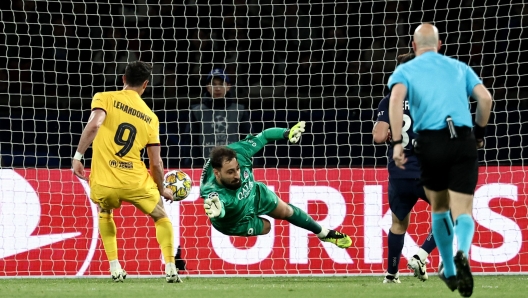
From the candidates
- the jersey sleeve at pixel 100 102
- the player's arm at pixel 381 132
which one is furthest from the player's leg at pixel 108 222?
the player's arm at pixel 381 132

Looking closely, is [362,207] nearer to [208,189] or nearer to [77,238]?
[208,189]

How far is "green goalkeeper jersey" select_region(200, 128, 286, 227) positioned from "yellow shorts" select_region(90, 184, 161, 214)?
0.43 metres

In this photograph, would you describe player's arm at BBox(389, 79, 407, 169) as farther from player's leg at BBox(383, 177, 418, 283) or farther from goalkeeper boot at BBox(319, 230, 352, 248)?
goalkeeper boot at BBox(319, 230, 352, 248)

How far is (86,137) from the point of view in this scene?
834 cm

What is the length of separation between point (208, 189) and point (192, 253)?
5.58 ft

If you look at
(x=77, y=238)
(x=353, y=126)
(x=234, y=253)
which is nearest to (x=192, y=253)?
(x=234, y=253)

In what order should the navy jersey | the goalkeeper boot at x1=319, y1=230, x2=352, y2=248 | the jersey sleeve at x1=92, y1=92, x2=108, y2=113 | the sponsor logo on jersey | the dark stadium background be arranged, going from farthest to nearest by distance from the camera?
the dark stadium background
the goalkeeper boot at x1=319, y1=230, x2=352, y2=248
the sponsor logo on jersey
the jersey sleeve at x1=92, y1=92, x2=108, y2=113
the navy jersey

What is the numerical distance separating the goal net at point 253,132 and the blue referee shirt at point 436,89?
3908mm

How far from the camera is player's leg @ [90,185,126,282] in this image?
864cm

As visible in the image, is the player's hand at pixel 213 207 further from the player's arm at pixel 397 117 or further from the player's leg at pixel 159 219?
the player's arm at pixel 397 117

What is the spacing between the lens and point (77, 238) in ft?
33.5

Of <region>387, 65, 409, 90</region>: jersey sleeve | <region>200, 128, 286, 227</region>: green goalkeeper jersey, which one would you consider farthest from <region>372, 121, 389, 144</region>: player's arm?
<region>387, 65, 409, 90</region>: jersey sleeve

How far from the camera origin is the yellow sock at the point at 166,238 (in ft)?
28.2

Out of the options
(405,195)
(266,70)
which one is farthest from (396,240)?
(266,70)
